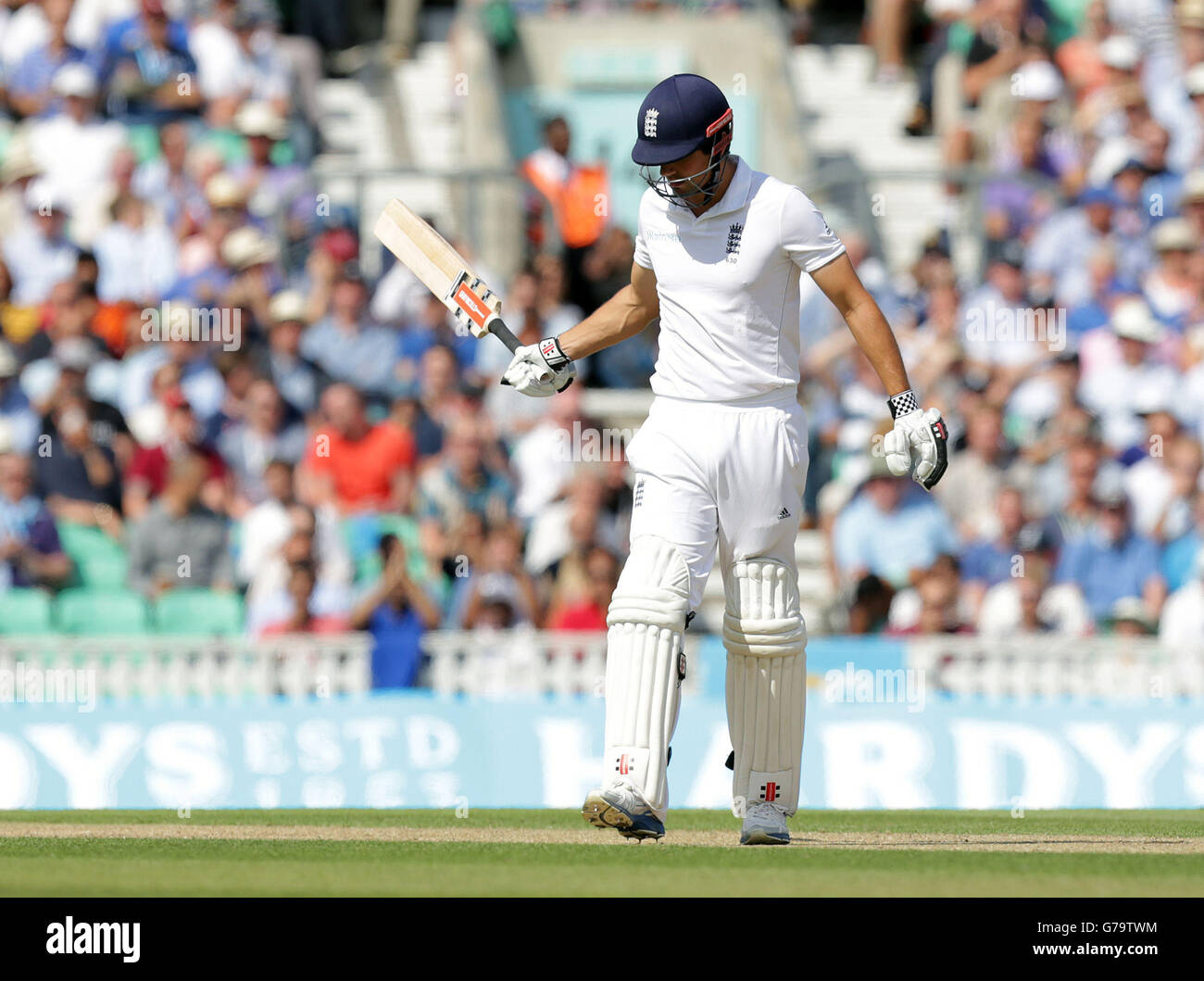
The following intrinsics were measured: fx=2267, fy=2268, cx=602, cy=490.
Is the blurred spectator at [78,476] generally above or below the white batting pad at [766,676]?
above

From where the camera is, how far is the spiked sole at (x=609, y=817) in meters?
7.14

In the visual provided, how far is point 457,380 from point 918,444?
6870 mm

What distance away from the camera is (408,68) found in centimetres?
1877

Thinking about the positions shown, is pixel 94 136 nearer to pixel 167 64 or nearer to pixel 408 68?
pixel 167 64

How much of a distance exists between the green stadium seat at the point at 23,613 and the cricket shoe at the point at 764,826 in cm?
662

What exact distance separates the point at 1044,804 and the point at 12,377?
7.17 meters

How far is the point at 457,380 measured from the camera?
1402cm

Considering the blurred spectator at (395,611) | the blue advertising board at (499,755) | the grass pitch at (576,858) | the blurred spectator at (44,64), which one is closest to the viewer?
the grass pitch at (576,858)

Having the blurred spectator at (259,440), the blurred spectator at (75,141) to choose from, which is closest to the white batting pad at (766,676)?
the blurred spectator at (259,440)

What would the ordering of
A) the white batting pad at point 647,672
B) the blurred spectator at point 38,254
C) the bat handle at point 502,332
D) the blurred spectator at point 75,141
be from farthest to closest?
the blurred spectator at point 75,141 < the blurred spectator at point 38,254 < the bat handle at point 502,332 < the white batting pad at point 647,672

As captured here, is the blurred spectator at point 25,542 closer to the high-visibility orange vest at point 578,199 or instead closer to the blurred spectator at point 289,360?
the blurred spectator at point 289,360

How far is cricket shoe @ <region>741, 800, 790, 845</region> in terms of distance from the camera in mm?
7496

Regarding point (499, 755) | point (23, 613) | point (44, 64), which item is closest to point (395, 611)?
point (499, 755)

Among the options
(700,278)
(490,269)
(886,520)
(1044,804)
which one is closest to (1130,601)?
(886,520)
